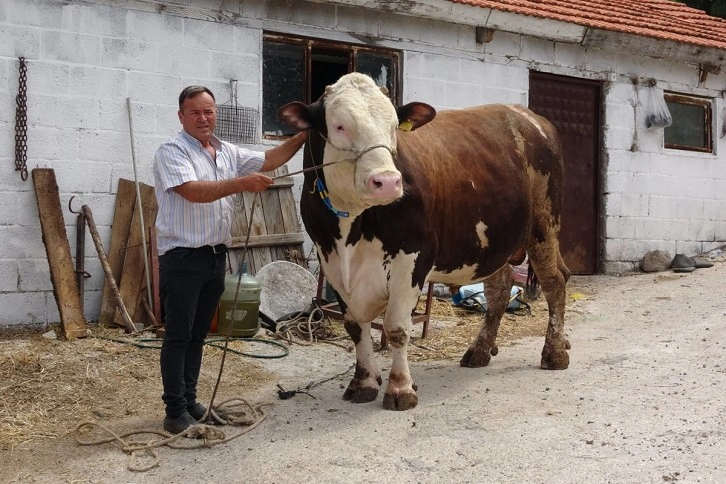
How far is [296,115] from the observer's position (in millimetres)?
4359

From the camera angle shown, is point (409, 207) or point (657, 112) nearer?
point (409, 207)

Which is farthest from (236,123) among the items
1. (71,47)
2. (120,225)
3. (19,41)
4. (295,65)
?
(19,41)

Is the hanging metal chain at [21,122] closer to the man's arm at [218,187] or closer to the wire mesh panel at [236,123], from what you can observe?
the wire mesh panel at [236,123]

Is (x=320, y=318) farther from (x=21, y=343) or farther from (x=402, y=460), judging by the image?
(x=402, y=460)

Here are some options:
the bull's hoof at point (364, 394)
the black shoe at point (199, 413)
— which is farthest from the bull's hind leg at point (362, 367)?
the black shoe at point (199, 413)

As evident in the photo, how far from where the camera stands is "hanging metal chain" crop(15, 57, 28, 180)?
662 centimetres

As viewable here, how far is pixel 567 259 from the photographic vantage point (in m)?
9.92

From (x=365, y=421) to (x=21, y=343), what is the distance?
10.6 ft

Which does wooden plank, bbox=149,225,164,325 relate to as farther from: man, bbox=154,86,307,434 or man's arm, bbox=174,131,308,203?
man's arm, bbox=174,131,308,203

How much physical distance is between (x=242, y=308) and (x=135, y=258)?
1.16m

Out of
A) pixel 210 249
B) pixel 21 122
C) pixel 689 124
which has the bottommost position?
pixel 210 249

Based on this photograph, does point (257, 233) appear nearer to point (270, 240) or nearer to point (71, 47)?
point (270, 240)

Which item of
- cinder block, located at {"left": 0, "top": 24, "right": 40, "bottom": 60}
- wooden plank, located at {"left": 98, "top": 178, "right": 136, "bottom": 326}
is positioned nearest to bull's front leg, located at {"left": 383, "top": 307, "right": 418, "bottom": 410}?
wooden plank, located at {"left": 98, "top": 178, "right": 136, "bottom": 326}

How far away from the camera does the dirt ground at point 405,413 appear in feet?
11.7
